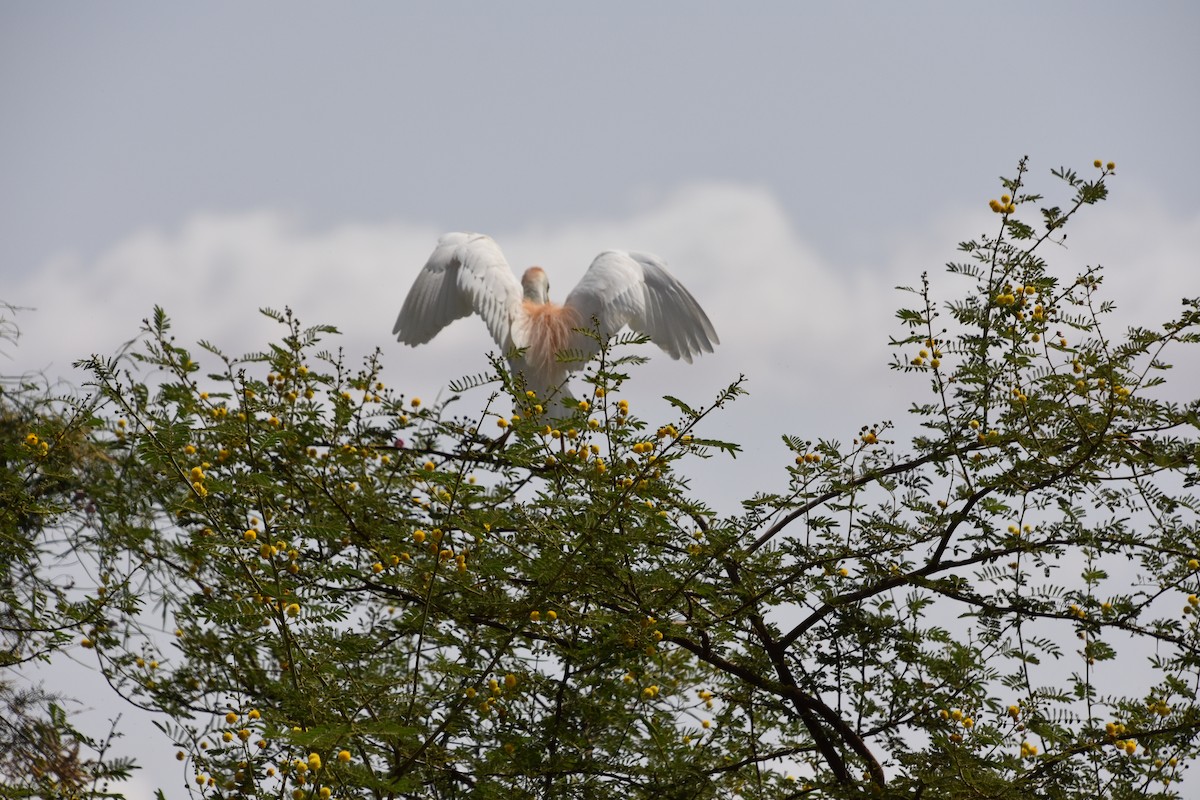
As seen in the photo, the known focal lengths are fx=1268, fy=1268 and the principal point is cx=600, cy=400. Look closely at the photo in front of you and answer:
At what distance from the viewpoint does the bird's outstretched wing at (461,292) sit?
6.17m

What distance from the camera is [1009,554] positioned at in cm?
353

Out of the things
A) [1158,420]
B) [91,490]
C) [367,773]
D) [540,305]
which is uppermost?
[540,305]

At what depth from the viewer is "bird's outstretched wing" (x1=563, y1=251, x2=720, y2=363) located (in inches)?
245

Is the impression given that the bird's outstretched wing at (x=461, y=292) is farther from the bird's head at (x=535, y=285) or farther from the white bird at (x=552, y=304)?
the bird's head at (x=535, y=285)

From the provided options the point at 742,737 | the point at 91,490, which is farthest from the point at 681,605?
the point at 91,490

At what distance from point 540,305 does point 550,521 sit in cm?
358

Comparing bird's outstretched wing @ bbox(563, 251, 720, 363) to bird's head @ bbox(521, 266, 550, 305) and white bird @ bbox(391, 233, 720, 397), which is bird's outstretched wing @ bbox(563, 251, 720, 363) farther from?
bird's head @ bbox(521, 266, 550, 305)

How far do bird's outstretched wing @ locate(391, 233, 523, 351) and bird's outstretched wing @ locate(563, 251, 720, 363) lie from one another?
14.7 inches

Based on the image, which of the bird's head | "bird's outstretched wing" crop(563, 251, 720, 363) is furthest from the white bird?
the bird's head

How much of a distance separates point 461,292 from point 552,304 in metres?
0.47

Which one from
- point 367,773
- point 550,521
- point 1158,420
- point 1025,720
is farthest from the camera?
point 1158,420

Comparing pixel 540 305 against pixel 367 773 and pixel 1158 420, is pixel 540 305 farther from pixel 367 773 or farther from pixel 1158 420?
pixel 367 773

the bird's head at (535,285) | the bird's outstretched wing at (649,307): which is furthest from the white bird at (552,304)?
the bird's head at (535,285)

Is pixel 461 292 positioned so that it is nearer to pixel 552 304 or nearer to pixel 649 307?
pixel 552 304
